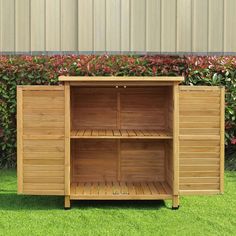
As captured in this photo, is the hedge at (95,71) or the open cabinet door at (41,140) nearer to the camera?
the open cabinet door at (41,140)

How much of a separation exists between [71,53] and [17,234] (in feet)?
12.5

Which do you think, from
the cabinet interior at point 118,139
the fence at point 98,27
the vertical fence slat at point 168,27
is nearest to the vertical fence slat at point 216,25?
the fence at point 98,27

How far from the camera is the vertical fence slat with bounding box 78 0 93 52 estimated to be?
7285 mm

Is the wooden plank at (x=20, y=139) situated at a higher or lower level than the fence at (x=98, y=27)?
lower

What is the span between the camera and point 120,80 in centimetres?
466

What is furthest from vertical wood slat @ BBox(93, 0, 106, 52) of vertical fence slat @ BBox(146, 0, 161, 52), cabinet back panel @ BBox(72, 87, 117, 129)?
cabinet back panel @ BBox(72, 87, 117, 129)

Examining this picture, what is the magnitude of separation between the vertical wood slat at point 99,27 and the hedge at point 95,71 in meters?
0.62

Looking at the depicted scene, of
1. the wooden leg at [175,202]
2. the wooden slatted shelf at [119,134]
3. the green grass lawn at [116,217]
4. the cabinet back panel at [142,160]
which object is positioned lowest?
the green grass lawn at [116,217]

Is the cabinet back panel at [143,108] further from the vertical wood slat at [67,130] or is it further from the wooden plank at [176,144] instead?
the vertical wood slat at [67,130]

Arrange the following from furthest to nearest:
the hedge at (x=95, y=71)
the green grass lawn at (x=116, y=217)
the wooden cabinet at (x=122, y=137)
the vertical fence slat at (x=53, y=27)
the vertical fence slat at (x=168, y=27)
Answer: the vertical fence slat at (x=168, y=27)
the vertical fence slat at (x=53, y=27)
the hedge at (x=95, y=71)
the wooden cabinet at (x=122, y=137)
the green grass lawn at (x=116, y=217)

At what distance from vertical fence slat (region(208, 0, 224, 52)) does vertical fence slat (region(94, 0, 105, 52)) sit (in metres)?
1.73

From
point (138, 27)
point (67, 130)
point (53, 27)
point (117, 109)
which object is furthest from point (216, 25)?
point (67, 130)

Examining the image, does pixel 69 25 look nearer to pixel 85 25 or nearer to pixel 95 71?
pixel 85 25

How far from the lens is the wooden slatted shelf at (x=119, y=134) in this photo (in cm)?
487
